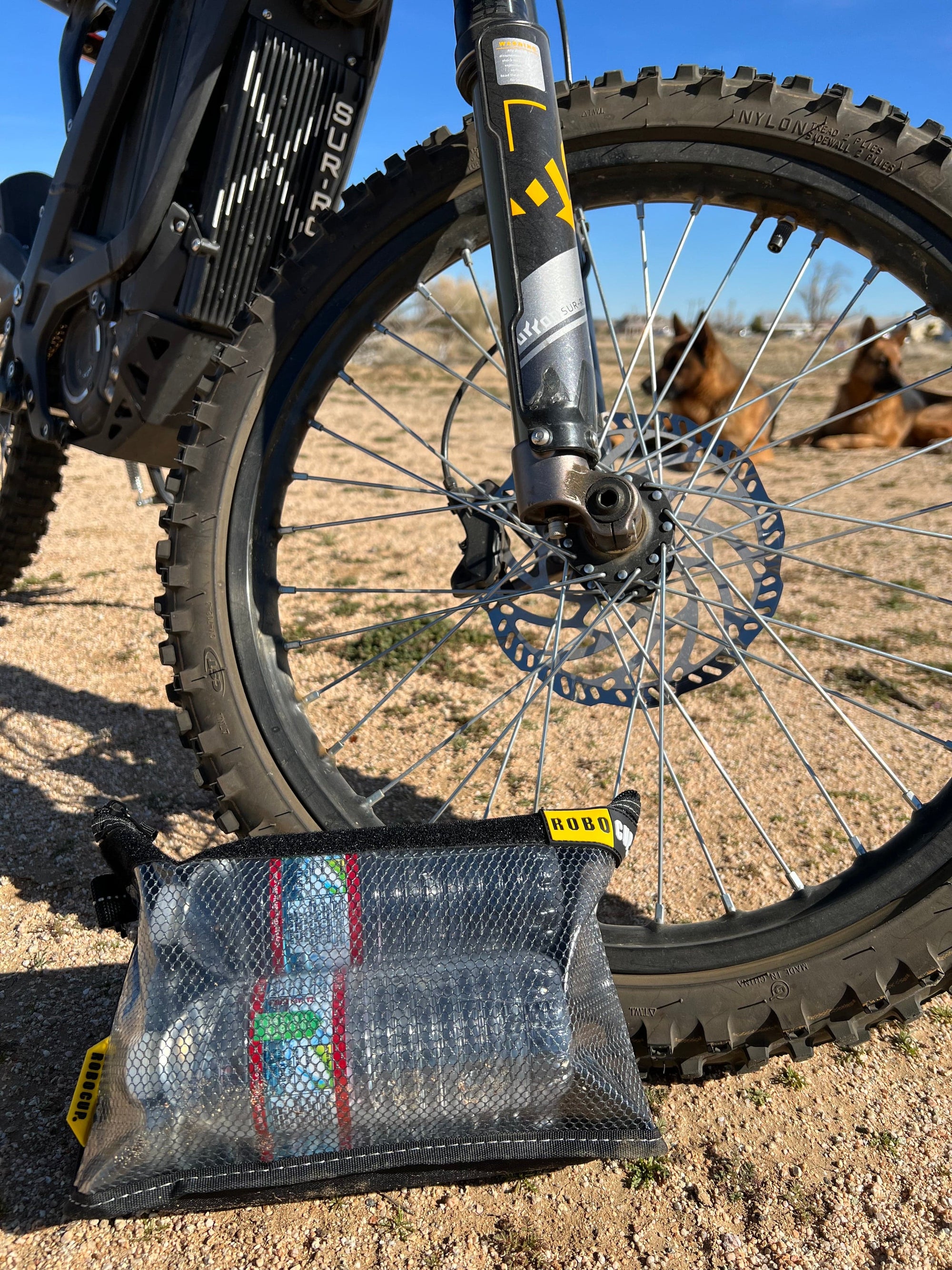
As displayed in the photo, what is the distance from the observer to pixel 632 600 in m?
1.84

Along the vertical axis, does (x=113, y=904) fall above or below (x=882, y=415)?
below

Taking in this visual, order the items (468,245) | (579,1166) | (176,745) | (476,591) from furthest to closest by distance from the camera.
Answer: (176,745)
(476,591)
(468,245)
(579,1166)

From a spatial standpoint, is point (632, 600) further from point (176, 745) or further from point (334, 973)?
point (176, 745)

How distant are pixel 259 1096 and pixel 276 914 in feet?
0.81

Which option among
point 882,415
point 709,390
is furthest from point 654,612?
point 882,415

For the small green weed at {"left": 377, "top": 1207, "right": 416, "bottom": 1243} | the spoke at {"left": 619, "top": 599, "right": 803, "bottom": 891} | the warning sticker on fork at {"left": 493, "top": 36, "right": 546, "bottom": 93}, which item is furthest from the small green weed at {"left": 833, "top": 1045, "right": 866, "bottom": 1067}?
the warning sticker on fork at {"left": 493, "top": 36, "right": 546, "bottom": 93}

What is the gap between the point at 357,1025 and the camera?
1337 mm

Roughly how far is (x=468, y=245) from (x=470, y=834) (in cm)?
109

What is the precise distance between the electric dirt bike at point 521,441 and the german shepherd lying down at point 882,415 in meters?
6.56

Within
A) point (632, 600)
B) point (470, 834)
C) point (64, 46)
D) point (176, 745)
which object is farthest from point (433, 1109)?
point (64, 46)

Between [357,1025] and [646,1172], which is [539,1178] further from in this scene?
[357,1025]

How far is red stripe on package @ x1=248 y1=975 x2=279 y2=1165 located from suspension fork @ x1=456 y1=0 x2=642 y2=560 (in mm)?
887

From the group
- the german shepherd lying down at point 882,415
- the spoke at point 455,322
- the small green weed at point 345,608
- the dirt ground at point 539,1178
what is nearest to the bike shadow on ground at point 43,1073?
the dirt ground at point 539,1178

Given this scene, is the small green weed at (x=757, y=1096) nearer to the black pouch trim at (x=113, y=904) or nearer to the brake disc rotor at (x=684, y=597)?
the brake disc rotor at (x=684, y=597)
